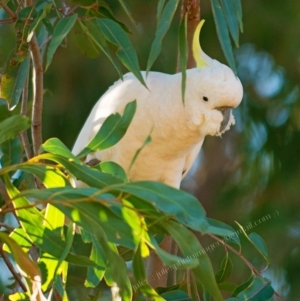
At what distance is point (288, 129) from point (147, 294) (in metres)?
2.18

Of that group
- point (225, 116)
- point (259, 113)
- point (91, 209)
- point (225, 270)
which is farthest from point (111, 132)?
point (259, 113)

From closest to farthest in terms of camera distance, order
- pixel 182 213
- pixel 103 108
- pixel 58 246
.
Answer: pixel 182 213 → pixel 58 246 → pixel 103 108

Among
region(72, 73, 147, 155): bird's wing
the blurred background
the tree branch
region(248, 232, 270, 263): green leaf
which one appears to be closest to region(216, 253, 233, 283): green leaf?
region(248, 232, 270, 263): green leaf

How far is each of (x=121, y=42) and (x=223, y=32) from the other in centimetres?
18

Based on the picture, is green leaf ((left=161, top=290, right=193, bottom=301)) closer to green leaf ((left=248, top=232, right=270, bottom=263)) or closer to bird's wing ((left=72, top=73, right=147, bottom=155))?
green leaf ((left=248, top=232, right=270, bottom=263))

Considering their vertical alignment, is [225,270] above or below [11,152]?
below

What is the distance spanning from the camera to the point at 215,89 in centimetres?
152

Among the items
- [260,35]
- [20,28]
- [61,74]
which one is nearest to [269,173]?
[260,35]

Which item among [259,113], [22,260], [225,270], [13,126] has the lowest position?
[259,113]

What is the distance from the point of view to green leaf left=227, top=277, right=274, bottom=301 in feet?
3.69

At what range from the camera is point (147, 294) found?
3.47 ft

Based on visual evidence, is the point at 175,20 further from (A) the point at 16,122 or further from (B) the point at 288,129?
(A) the point at 16,122

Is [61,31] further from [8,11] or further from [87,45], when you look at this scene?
[87,45]

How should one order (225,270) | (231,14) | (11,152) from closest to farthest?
(231,14)
(225,270)
(11,152)
